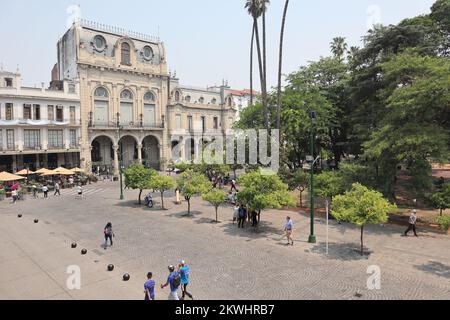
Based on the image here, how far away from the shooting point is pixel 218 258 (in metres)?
14.4

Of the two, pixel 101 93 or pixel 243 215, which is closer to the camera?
pixel 243 215

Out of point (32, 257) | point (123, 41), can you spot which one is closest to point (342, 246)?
point (32, 257)

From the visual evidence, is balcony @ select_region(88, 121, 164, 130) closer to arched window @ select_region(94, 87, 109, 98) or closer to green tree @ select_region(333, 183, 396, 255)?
arched window @ select_region(94, 87, 109, 98)

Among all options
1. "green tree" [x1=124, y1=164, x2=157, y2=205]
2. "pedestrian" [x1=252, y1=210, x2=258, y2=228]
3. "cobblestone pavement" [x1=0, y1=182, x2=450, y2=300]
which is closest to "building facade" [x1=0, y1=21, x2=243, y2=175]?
"green tree" [x1=124, y1=164, x2=157, y2=205]

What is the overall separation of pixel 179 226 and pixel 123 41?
38.9 meters

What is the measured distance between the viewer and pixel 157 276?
12.6 m

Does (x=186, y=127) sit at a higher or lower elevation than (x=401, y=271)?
higher

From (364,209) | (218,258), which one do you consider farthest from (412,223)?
(218,258)

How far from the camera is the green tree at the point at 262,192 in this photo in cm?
1795

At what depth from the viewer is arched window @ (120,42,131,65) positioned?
49.5m

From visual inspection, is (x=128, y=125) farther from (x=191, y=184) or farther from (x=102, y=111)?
(x=191, y=184)

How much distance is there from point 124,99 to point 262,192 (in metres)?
37.8

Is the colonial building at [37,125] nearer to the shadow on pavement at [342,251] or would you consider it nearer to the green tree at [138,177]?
the green tree at [138,177]

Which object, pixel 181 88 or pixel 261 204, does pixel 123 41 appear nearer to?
pixel 181 88
